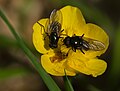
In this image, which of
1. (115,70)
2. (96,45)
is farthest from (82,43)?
(115,70)

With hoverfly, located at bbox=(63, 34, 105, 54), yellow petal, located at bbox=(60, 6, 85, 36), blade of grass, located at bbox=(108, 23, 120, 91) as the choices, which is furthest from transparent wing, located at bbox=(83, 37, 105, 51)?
blade of grass, located at bbox=(108, 23, 120, 91)

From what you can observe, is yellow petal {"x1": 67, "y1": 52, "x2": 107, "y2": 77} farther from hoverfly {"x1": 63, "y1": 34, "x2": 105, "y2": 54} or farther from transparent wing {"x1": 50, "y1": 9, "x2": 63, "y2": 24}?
transparent wing {"x1": 50, "y1": 9, "x2": 63, "y2": 24}

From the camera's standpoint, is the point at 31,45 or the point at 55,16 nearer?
the point at 55,16

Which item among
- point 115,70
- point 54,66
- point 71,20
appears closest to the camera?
point 54,66

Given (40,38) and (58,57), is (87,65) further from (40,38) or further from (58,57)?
(40,38)

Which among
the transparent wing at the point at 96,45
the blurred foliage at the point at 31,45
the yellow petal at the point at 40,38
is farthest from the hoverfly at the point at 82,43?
the blurred foliage at the point at 31,45

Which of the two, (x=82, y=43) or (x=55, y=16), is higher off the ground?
(x=55, y=16)

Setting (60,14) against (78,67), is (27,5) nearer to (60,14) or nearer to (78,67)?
(60,14)
